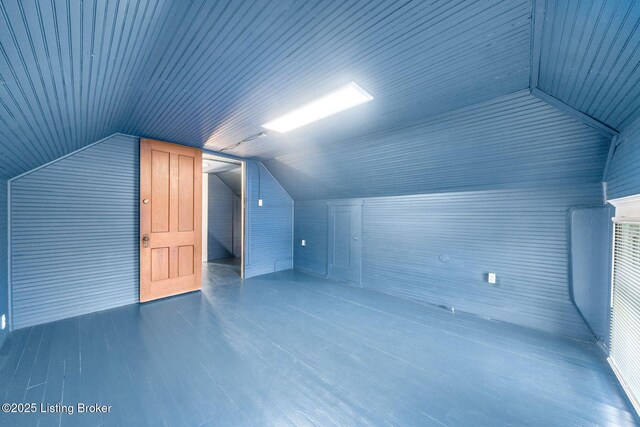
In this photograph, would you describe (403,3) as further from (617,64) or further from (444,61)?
(617,64)

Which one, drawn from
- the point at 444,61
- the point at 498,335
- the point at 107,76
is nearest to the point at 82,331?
the point at 107,76

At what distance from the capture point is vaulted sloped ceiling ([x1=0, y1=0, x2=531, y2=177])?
1157 millimetres

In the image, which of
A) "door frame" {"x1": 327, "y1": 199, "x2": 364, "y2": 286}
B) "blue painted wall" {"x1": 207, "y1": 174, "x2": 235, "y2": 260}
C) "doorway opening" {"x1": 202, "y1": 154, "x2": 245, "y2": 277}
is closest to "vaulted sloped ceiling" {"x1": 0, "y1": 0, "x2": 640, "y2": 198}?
"door frame" {"x1": 327, "y1": 199, "x2": 364, "y2": 286}

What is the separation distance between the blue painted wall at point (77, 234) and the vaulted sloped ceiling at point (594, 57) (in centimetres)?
457

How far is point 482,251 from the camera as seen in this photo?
3246 mm

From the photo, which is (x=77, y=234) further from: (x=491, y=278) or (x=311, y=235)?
(x=491, y=278)

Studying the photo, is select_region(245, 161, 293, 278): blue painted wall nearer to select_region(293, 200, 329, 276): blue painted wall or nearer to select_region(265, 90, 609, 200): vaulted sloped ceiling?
select_region(293, 200, 329, 276): blue painted wall

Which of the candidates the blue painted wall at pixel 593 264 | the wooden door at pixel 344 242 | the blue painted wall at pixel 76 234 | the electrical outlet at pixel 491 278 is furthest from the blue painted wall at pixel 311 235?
the blue painted wall at pixel 593 264

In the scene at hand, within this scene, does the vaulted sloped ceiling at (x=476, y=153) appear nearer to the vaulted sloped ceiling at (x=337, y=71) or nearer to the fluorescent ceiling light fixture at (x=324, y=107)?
the vaulted sloped ceiling at (x=337, y=71)

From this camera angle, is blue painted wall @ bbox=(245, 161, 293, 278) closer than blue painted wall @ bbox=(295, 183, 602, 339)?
No

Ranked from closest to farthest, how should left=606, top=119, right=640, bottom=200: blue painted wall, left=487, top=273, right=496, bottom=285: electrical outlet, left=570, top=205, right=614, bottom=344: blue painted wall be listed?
1. left=606, top=119, right=640, bottom=200: blue painted wall
2. left=570, top=205, right=614, bottom=344: blue painted wall
3. left=487, top=273, right=496, bottom=285: electrical outlet

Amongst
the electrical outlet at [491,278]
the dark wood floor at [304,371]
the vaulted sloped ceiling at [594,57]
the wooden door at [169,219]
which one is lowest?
the dark wood floor at [304,371]

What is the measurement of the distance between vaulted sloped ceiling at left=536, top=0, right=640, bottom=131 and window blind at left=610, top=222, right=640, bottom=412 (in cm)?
97

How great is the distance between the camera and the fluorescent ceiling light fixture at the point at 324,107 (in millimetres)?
2193
